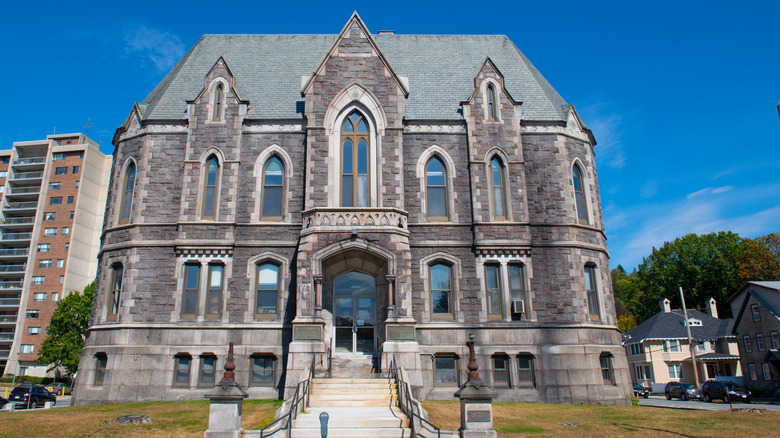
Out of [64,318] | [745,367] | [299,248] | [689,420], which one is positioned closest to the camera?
[689,420]

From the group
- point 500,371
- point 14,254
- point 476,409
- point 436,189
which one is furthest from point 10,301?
point 476,409

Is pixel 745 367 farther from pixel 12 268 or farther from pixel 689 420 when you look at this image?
pixel 12 268

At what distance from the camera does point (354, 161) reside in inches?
890

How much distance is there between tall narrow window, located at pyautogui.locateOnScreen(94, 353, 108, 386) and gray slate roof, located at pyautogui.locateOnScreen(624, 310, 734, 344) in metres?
54.0

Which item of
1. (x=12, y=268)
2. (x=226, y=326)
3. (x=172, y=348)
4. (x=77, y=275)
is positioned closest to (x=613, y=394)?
(x=226, y=326)

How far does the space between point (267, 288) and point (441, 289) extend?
6858 mm

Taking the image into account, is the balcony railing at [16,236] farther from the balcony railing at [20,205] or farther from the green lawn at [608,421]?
the green lawn at [608,421]

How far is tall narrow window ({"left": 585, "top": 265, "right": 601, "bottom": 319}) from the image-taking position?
74.1ft

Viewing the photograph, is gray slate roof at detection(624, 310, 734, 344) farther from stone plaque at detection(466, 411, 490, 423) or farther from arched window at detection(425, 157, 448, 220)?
stone plaque at detection(466, 411, 490, 423)

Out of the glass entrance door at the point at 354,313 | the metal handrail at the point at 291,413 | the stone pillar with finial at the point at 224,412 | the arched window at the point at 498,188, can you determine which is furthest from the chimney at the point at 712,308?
the stone pillar with finial at the point at 224,412

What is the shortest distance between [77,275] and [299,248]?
6561 cm

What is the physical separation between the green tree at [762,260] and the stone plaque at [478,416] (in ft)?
205

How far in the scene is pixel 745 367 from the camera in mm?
48531

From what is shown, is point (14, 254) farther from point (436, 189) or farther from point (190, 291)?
point (436, 189)
